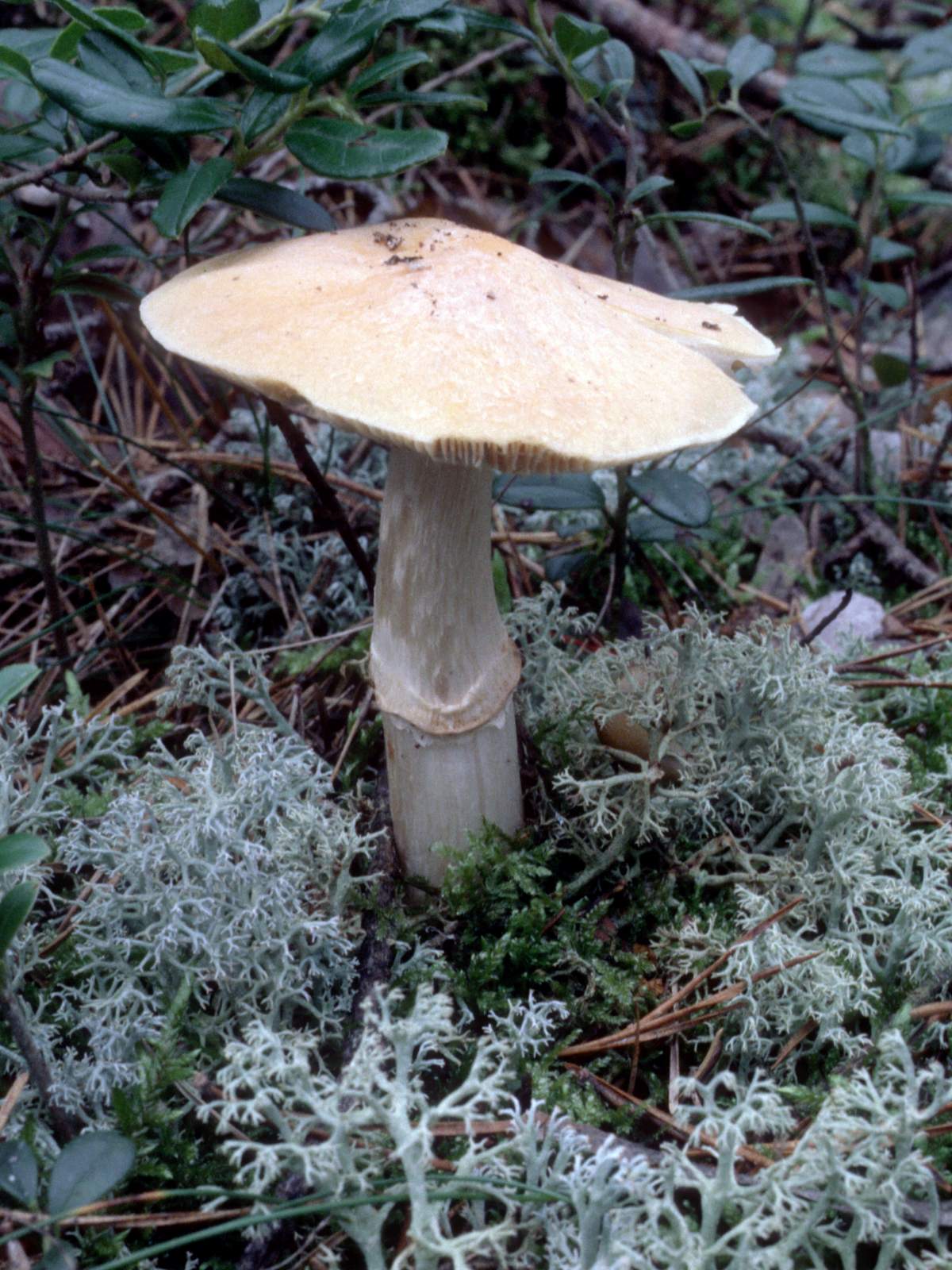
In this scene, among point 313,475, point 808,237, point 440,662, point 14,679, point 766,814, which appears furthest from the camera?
point 808,237

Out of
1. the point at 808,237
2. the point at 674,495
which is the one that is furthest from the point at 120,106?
the point at 808,237

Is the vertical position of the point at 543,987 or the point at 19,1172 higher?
the point at 19,1172

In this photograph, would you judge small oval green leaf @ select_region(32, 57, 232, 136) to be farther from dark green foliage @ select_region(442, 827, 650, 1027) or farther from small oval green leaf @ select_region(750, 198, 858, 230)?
small oval green leaf @ select_region(750, 198, 858, 230)

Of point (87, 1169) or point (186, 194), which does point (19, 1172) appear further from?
point (186, 194)

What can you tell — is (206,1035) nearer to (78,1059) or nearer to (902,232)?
(78,1059)

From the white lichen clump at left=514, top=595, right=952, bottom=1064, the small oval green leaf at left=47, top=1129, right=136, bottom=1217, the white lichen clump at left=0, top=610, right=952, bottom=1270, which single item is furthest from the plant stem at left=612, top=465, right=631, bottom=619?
the small oval green leaf at left=47, top=1129, right=136, bottom=1217

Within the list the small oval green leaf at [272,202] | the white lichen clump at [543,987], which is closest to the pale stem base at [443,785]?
the white lichen clump at [543,987]

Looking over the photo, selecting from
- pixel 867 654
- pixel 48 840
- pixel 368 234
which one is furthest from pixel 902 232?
pixel 48 840

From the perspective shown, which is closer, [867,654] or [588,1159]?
[588,1159]
